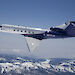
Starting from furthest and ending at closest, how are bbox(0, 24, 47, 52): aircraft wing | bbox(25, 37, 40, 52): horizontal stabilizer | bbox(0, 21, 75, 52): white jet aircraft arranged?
bbox(0, 24, 47, 52): aircraft wing
bbox(0, 21, 75, 52): white jet aircraft
bbox(25, 37, 40, 52): horizontal stabilizer

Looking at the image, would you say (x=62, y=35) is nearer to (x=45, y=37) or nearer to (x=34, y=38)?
(x=45, y=37)

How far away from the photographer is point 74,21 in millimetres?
33312

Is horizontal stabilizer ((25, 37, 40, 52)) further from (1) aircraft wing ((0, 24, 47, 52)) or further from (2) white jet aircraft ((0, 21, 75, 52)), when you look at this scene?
(2) white jet aircraft ((0, 21, 75, 52))

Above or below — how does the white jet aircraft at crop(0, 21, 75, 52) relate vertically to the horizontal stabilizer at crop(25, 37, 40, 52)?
above

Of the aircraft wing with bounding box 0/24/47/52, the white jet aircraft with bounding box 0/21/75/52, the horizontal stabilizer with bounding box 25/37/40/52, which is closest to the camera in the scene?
the horizontal stabilizer with bounding box 25/37/40/52

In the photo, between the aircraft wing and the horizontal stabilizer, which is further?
the aircraft wing

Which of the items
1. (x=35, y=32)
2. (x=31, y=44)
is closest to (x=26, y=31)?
(x=35, y=32)

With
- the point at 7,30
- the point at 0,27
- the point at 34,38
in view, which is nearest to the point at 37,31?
the point at 34,38

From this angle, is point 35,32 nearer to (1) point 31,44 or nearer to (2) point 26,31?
(2) point 26,31

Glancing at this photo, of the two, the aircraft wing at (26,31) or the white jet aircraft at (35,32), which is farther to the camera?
the aircraft wing at (26,31)

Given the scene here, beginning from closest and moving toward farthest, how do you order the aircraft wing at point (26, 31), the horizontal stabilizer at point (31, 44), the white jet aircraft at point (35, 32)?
the horizontal stabilizer at point (31, 44) < the white jet aircraft at point (35, 32) < the aircraft wing at point (26, 31)

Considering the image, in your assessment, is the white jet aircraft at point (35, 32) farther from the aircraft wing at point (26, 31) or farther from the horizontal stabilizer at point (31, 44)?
the horizontal stabilizer at point (31, 44)

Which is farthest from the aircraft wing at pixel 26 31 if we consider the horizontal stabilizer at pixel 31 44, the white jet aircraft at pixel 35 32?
the horizontal stabilizer at pixel 31 44

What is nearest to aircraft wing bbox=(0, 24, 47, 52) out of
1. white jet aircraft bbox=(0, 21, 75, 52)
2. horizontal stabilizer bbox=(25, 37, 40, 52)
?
white jet aircraft bbox=(0, 21, 75, 52)
